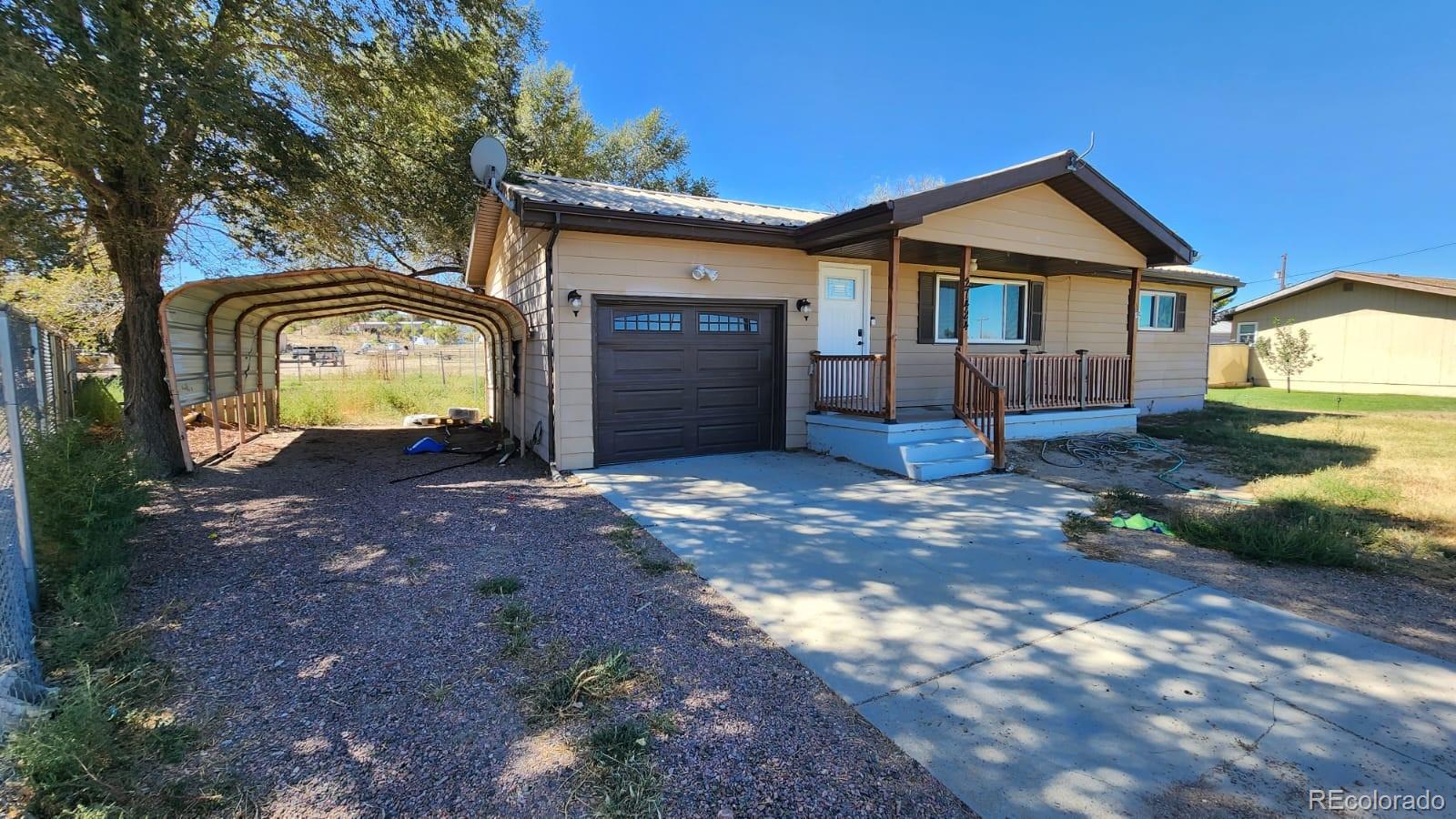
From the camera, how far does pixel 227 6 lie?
614 centimetres

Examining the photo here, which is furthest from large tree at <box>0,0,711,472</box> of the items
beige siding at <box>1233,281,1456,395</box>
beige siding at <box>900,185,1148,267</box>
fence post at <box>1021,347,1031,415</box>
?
beige siding at <box>1233,281,1456,395</box>

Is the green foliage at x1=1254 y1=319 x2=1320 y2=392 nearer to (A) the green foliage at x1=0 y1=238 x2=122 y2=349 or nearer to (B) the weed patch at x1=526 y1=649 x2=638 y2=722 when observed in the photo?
(B) the weed patch at x1=526 y1=649 x2=638 y2=722

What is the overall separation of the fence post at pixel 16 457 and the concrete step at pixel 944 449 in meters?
6.84

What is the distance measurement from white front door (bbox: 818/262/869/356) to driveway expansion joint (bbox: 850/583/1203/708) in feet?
18.6

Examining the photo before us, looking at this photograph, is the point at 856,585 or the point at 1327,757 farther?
the point at 856,585

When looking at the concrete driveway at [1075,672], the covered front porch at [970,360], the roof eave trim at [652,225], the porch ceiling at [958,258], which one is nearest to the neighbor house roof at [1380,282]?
the covered front porch at [970,360]

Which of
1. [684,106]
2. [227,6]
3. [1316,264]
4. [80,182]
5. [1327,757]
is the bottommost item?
[1327,757]

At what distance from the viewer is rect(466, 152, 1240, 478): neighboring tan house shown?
698 cm

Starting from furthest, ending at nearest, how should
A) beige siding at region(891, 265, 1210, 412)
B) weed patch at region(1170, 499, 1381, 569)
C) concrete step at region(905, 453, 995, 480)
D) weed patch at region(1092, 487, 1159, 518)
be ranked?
beige siding at region(891, 265, 1210, 412)
concrete step at region(905, 453, 995, 480)
weed patch at region(1092, 487, 1159, 518)
weed patch at region(1170, 499, 1381, 569)

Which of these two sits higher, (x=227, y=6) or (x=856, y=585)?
(x=227, y=6)

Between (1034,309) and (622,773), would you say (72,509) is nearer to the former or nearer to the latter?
(622,773)

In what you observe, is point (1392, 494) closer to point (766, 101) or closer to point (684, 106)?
point (766, 101)

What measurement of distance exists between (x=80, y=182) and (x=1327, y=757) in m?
9.83

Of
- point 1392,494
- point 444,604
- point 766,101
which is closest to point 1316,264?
point 766,101
